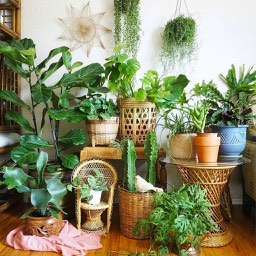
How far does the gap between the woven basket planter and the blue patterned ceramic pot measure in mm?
778

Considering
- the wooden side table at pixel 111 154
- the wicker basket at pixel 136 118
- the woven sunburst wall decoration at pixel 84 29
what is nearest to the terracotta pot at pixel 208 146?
the wooden side table at pixel 111 154

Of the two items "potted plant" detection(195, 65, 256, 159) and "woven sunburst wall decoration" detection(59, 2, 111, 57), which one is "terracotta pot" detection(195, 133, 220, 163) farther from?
"woven sunburst wall decoration" detection(59, 2, 111, 57)

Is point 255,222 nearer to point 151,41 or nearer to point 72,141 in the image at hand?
point 72,141

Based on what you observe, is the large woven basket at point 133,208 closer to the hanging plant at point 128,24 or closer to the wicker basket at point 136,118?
the wicker basket at point 136,118

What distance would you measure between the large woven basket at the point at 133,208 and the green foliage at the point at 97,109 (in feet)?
1.93

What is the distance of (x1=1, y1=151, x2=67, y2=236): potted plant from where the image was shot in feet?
5.63

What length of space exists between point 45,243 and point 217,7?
246 centimetres

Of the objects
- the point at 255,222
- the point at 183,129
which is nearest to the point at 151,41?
the point at 183,129

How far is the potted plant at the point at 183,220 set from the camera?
1513 millimetres

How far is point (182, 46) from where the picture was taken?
2590mm

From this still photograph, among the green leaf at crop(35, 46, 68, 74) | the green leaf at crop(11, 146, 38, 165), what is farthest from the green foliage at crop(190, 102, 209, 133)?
the green leaf at crop(11, 146, 38, 165)

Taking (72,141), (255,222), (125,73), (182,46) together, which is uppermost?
(182,46)

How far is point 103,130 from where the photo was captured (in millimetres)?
2223

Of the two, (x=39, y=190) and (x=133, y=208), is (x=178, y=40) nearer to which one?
(x=133, y=208)
